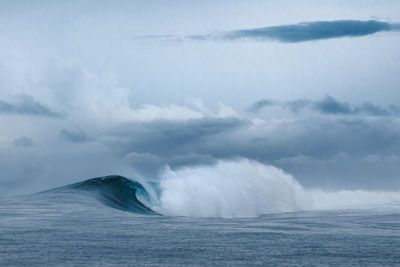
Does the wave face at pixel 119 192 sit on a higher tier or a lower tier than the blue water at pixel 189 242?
higher

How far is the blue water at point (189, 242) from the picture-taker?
11.3 meters

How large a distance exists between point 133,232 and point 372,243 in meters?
6.19

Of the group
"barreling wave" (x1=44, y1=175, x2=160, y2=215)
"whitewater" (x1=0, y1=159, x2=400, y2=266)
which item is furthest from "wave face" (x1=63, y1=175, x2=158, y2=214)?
"whitewater" (x1=0, y1=159, x2=400, y2=266)

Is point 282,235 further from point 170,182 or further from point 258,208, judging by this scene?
point 170,182

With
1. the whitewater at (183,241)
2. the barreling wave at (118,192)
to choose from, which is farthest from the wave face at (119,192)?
the whitewater at (183,241)

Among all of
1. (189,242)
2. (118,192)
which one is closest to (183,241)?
(189,242)

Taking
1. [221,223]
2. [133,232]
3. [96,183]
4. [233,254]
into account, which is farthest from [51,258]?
[96,183]

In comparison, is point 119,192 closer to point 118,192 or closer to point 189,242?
point 118,192

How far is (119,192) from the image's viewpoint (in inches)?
1608

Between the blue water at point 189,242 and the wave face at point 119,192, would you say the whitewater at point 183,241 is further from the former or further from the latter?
the wave face at point 119,192

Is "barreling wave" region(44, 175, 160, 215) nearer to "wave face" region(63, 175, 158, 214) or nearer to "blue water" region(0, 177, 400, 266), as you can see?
"wave face" region(63, 175, 158, 214)

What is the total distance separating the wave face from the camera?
35.5 metres

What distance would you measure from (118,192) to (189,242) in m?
27.5

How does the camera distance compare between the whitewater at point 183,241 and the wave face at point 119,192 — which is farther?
the wave face at point 119,192
